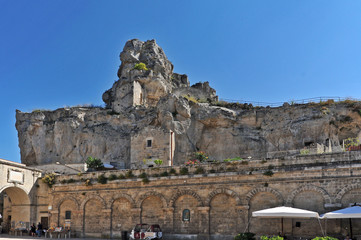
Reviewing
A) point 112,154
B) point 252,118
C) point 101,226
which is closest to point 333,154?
point 101,226

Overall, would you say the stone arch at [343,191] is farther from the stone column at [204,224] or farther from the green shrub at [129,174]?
the green shrub at [129,174]

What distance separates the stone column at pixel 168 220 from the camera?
24.0m

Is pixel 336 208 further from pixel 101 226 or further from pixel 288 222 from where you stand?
pixel 101 226

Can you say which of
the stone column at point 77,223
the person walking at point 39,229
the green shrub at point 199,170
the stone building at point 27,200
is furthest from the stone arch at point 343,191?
the stone building at point 27,200

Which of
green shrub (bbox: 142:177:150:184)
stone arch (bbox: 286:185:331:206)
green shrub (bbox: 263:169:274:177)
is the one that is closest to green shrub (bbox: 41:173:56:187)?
green shrub (bbox: 142:177:150:184)

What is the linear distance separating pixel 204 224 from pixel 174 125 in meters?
19.4

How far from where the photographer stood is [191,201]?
23.8 m

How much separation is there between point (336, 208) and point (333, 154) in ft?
9.12

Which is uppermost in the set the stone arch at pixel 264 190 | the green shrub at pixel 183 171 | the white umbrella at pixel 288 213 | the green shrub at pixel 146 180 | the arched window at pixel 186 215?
the green shrub at pixel 183 171

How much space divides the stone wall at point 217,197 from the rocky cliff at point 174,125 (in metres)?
12.4

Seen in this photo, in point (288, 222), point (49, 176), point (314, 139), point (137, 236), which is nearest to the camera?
point (288, 222)

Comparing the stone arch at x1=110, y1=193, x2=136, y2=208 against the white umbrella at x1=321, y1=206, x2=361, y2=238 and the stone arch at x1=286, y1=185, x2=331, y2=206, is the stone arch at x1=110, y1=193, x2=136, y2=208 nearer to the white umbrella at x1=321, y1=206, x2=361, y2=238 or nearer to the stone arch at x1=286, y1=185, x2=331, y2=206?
the stone arch at x1=286, y1=185, x2=331, y2=206

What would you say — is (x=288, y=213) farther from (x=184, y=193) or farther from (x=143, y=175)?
(x=143, y=175)

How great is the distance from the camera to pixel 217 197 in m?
23.2
